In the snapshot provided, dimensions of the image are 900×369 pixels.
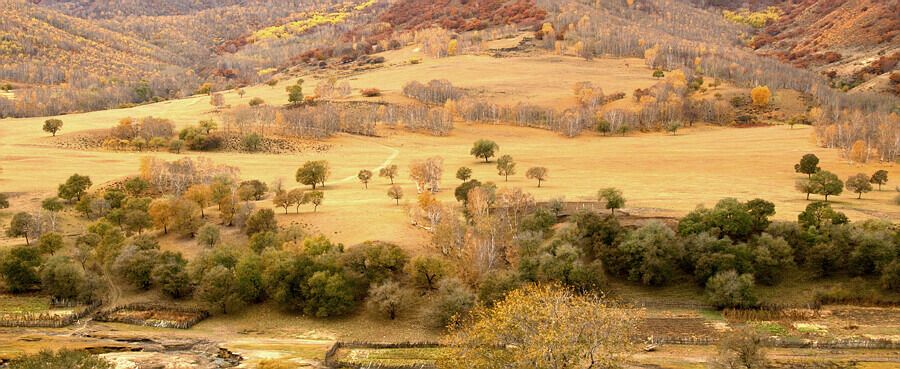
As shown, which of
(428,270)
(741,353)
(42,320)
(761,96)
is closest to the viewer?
(741,353)

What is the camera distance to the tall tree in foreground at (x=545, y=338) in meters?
28.1

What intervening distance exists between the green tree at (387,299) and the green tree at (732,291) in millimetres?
24786

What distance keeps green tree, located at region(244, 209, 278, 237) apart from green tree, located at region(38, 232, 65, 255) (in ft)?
58.5

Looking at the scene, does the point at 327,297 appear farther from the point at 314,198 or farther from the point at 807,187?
the point at 807,187

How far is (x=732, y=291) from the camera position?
49.5 meters

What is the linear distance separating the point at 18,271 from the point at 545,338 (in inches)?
1969

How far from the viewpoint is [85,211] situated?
72812 mm

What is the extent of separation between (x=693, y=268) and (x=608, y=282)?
7620 millimetres

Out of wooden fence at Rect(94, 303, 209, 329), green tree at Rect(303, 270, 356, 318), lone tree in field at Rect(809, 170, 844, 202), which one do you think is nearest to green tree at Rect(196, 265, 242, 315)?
wooden fence at Rect(94, 303, 209, 329)

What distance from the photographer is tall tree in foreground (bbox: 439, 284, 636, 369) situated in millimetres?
28109

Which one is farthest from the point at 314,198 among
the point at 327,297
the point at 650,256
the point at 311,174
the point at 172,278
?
the point at 650,256

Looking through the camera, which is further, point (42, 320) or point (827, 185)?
point (827, 185)

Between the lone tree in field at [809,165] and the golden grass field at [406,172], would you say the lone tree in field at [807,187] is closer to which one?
the golden grass field at [406,172]

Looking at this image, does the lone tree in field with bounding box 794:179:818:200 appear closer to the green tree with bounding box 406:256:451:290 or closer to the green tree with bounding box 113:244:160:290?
the green tree with bounding box 406:256:451:290
